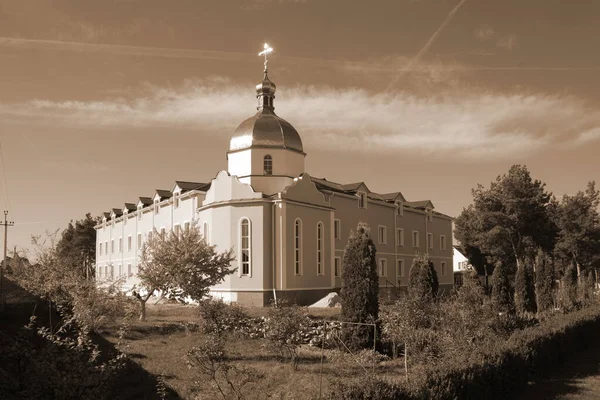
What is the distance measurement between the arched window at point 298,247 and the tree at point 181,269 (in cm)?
734

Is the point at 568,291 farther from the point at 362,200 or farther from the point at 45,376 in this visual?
the point at 45,376

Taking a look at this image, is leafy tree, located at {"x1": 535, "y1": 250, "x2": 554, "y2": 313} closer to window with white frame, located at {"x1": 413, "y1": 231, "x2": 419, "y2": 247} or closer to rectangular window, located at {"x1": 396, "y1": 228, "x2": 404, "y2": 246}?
rectangular window, located at {"x1": 396, "y1": 228, "x2": 404, "y2": 246}

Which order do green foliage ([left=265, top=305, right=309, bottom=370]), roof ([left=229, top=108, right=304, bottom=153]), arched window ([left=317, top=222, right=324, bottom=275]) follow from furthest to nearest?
arched window ([left=317, top=222, right=324, bottom=275])
roof ([left=229, top=108, right=304, bottom=153])
green foliage ([left=265, top=305, right=309, bottom=370])

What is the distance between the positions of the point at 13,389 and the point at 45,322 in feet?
55.6

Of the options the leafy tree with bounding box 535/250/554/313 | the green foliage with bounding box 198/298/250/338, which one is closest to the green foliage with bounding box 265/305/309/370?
the green foliage with bounding box 198/298/250/338

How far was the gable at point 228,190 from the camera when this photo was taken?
31.2 metres

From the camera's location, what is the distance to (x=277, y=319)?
16547 millimetres

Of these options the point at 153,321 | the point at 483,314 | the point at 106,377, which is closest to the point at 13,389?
the point at 106,377

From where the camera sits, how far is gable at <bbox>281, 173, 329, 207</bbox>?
104ft

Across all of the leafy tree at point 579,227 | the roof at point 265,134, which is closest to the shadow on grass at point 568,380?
the roof at point 265,134

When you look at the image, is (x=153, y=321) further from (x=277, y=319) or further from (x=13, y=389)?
(x=13, y=389)

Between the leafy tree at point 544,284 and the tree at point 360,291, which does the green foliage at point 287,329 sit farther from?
the leafy tree at point 544,284

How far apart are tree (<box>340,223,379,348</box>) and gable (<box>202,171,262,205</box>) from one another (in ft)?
36.5

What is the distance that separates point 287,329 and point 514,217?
3766 cm
